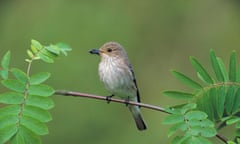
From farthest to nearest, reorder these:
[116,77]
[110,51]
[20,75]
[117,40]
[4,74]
→ [117,40] → [110,51] → [116,77] → [4,74] → [20,75]

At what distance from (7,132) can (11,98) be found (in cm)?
21

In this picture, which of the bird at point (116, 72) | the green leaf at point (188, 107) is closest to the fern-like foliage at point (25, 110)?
the green leaf at point (188, 107)

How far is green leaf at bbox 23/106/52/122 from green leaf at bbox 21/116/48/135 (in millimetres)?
22

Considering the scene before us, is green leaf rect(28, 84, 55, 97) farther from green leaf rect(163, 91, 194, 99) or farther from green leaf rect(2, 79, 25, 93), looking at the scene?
green leaf rect(163, 91, 194, 99)

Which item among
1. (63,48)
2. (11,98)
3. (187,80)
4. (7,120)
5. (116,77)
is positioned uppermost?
(116,77)

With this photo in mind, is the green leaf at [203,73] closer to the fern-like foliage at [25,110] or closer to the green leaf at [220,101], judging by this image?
the green leaf at [220,101]

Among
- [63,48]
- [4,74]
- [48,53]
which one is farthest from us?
[63,48]

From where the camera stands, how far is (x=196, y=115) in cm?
365

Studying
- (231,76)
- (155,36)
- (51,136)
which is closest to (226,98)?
(231,76)

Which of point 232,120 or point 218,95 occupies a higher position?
point 218,95

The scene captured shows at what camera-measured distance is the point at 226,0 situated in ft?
39.7

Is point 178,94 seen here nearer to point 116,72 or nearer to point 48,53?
point 48,53

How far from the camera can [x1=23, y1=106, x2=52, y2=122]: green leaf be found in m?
3.46

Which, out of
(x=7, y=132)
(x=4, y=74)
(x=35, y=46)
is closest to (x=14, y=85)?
(x=4, y=74)
